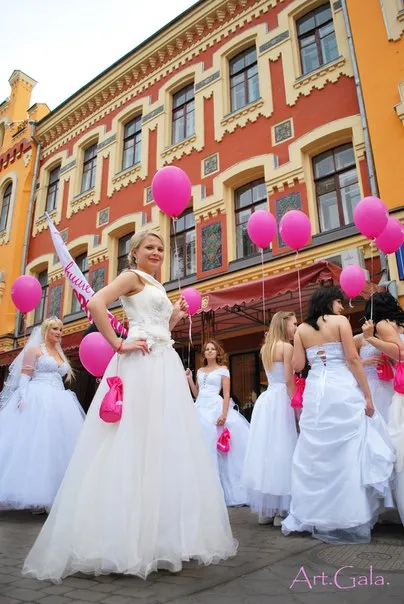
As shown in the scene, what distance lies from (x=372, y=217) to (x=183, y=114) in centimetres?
876

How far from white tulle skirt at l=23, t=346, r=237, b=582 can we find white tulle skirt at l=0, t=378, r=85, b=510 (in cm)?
217

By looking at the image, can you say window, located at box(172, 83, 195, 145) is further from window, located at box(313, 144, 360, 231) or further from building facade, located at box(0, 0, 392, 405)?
window, located at box(313, 144, 360, 231)

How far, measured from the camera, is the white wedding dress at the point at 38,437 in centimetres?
438

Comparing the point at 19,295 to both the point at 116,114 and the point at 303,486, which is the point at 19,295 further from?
the point at 116,114

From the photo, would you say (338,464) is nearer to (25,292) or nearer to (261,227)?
(261,227)

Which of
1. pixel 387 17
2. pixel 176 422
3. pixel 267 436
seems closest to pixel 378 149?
pixel 387 17

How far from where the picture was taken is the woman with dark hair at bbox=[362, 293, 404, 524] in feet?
11.0

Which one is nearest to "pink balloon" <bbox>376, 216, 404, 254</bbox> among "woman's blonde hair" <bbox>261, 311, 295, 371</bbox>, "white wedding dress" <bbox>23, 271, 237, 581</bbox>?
"woman's blonde hair" <bbox>261, 311, 295, 371</bbox>

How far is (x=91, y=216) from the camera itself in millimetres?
13273

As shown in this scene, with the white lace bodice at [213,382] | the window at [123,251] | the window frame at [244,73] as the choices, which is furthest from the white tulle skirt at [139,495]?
the window at [123,251]

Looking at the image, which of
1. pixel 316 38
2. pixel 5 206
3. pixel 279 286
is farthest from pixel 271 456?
pixel 5 206

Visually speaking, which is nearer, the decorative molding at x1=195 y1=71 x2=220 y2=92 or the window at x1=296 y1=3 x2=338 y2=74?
the window at x1=296 y1=3 x2=338 y2=74

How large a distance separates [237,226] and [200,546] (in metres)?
8.17

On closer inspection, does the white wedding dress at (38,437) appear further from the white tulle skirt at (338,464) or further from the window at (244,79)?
the window at (244,79)
